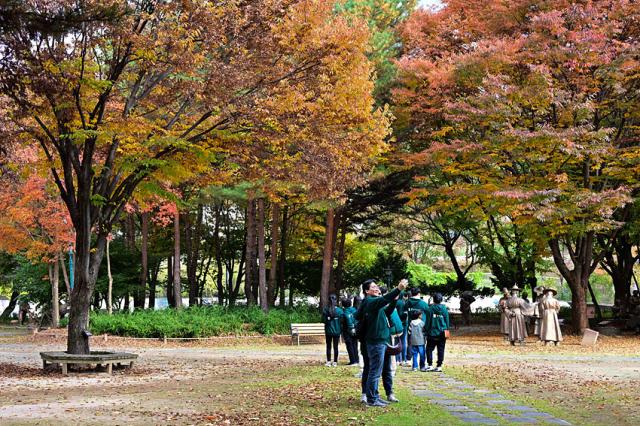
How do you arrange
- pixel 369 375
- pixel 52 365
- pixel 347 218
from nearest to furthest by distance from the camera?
pixel 369 375 → pixel 52 365 → pixel 347 218

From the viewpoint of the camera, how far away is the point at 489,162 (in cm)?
2447

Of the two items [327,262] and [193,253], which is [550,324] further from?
[193,253]

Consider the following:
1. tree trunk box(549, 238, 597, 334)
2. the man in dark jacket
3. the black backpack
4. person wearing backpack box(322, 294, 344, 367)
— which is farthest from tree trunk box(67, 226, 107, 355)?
tree trunk box(549, 238, 597, 334)

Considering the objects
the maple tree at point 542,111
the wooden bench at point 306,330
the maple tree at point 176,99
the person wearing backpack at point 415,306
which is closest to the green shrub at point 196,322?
the wooden bench at point 306,330

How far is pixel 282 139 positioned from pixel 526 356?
8.29 metres

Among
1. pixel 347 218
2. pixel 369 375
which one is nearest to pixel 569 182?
pixel 347 218

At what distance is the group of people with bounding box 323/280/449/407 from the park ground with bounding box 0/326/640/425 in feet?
1.45

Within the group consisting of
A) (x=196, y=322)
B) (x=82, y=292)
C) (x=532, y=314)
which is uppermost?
(x=82, y=292)

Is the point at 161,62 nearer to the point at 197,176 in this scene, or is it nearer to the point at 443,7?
the point at 197,176

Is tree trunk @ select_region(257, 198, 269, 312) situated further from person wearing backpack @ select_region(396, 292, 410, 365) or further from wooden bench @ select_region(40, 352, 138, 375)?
wooden bench @ select_region(40, 352, 138, 375)

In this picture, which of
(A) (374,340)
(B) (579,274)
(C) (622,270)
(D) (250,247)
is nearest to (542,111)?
(B) (579,274)

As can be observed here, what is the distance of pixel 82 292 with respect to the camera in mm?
15883

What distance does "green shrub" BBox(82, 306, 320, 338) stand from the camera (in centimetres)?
2505

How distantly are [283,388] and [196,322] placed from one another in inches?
549
